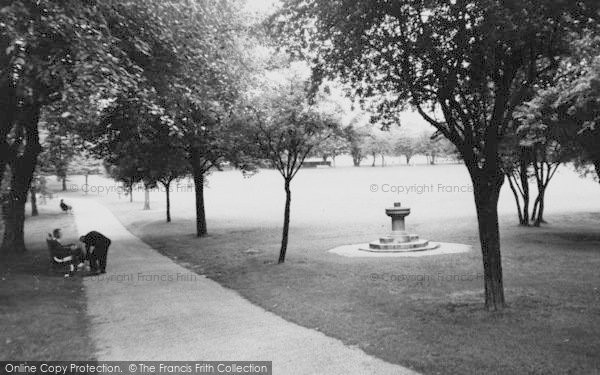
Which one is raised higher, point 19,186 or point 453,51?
point 453,51

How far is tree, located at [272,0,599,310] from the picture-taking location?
7.66m

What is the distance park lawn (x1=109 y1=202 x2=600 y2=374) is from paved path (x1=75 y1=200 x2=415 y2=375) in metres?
0.45

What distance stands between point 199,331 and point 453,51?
616 centimetres

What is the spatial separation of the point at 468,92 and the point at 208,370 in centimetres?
631

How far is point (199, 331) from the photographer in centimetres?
786

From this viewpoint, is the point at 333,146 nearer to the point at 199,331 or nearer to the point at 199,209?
the point at 199,331

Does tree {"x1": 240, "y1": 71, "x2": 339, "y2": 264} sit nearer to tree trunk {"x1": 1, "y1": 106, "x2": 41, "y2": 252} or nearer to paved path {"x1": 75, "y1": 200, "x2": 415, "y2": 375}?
paved path {"x1": 75, "y1": 200, "x2": 415, "y2": 375}

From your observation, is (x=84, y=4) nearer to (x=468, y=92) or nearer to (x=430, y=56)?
(x=430, y=56)

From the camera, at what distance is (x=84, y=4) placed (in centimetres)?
873

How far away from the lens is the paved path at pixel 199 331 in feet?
21.3

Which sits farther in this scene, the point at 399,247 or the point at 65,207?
the point at 65,207

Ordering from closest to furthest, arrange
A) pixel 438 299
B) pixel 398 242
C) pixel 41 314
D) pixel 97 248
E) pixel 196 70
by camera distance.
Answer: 1. pixel 41 314
2. pixel 438 299
3. pixel 196 70
4. pixel 97 248
5. pixel 398 242

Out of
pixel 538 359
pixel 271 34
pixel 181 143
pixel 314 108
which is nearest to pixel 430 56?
pixel 271 34

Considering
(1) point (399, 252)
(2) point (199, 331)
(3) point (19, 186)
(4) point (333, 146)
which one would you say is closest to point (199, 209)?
(3) point (19, 186)
